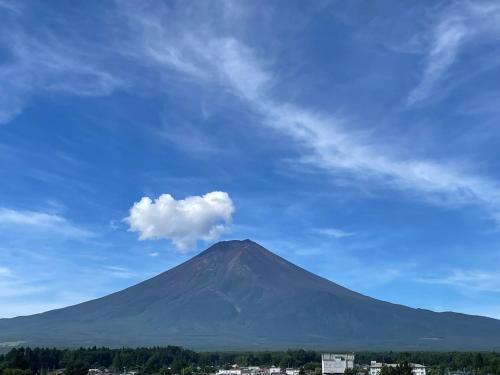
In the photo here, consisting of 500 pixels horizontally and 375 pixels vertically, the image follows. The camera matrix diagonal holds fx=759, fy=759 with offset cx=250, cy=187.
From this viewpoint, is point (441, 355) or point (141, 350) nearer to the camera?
point (141, 350)

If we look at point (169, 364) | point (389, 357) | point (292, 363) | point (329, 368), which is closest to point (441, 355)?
point (389, 357)

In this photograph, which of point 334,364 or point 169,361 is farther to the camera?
point 169,361

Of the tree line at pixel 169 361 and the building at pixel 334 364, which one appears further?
the building at pixel 334 364

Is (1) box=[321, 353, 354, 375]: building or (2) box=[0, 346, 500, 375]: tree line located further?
(1) box=[321, 353, 354, 375]: building

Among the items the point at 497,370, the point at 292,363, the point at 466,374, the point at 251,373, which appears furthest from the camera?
the point at 292,363

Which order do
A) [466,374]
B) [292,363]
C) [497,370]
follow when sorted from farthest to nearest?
[292,363] < [466,374] < [497,370]

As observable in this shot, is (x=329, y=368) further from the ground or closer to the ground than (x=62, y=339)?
closer to the ground

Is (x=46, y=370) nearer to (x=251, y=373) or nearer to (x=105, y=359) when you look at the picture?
(x=105, y=359)
